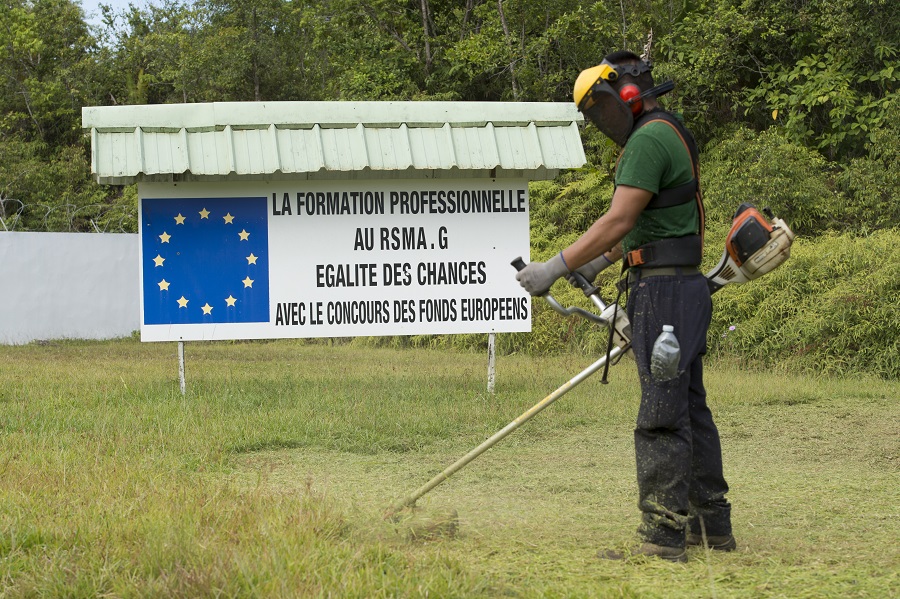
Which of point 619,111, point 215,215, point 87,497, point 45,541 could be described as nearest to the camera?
point 45,541

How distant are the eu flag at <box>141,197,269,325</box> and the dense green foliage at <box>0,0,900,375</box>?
21.0 feet

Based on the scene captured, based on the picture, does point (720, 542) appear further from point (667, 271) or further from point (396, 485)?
point (396, 485)

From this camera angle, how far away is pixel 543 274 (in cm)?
425

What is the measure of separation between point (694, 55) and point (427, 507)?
1465cm

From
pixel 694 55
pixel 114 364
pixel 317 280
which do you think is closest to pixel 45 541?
pixel 317 280

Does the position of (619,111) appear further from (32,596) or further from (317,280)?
(317,280)

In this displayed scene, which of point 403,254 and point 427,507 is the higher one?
point 403,254

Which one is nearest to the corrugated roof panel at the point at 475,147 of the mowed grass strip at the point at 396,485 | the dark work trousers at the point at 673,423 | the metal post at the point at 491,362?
the metal post at the point at 491,362

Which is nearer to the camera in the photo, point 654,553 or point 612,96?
point 654,553

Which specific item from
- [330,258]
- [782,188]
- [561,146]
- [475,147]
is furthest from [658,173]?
[782,188]

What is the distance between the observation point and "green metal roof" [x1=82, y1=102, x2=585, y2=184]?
29.2 feet

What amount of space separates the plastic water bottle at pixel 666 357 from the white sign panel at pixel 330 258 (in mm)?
5530

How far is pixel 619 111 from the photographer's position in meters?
4.37

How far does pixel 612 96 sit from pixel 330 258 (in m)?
5.48
